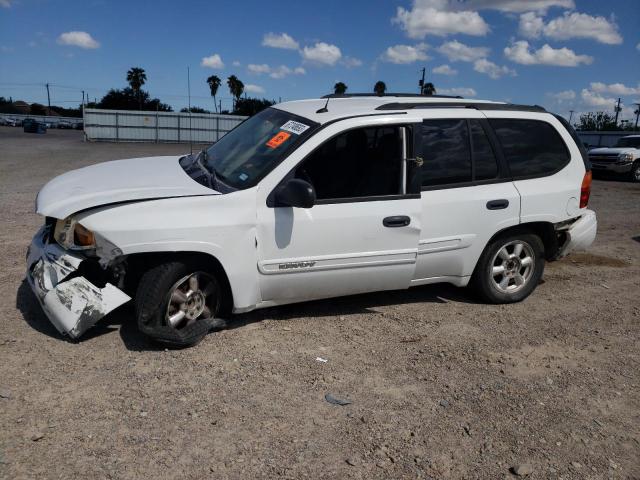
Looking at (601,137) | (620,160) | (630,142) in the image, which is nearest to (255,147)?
(620,160)

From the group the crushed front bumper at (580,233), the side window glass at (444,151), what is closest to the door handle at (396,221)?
the side window glass at (444,151)

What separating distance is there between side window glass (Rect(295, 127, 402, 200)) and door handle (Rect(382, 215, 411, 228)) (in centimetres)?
20

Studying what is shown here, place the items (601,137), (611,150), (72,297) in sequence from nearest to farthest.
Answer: (72,297)
(611,150)
(601,137)

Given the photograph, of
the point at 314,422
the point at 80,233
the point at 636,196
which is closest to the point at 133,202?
the point at 80,233

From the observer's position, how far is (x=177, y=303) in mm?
4004

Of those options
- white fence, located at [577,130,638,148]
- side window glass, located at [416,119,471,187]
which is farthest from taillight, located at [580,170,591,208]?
white fence, located at [577,130,638,148]

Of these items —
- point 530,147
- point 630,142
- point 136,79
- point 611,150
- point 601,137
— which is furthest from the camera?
point 136,79

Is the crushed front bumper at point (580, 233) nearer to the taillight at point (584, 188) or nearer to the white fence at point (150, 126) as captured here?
the taillight at point (584, 188)

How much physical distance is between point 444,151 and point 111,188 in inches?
107

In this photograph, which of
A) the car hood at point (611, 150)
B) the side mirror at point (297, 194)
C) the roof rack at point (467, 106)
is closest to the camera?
Answer: the side mirror at point (297, 194)

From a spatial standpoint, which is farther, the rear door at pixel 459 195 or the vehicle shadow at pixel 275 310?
the rear door at pixel 459 195

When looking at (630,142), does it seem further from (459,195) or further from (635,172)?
(459,195)

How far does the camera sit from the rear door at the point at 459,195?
15.3 ft

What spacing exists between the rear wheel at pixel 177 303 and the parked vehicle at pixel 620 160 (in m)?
17.1
